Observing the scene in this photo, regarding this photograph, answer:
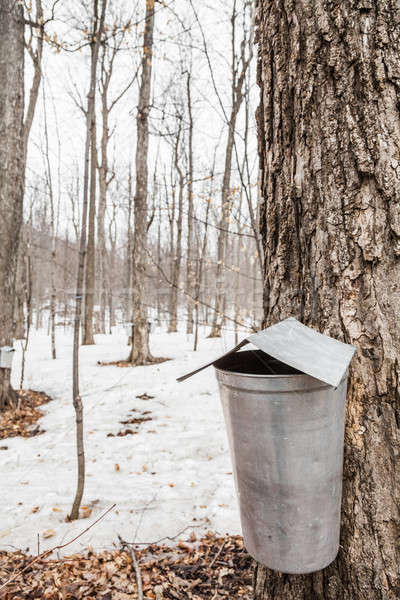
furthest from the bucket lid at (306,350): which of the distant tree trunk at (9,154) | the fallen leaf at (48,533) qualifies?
the distant tree trunk at (9,154)

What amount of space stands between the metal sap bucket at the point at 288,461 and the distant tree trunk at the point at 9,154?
14.1 ft

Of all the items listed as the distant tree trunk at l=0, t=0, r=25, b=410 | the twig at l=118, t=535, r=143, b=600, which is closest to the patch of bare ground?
the distant tree trunk at l=0, t=0, r=25, b=410

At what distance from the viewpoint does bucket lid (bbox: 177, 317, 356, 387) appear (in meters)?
0.79

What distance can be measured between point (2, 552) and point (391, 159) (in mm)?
2670

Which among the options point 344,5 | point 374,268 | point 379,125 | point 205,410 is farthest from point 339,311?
point 205,410

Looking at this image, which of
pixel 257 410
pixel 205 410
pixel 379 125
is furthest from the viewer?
pixel 205 410

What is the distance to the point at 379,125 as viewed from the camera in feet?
3.24

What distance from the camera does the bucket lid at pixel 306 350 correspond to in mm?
788

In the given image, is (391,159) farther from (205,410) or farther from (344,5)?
(205,410)

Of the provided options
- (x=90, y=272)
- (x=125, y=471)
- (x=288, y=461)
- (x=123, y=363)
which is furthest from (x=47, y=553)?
(x=90, y=272)

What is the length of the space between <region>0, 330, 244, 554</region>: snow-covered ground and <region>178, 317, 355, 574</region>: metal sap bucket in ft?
4.82

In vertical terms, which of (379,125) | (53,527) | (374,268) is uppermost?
(379,125)

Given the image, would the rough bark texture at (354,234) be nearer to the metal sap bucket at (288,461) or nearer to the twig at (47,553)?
the metal sap bucket at (288,461)

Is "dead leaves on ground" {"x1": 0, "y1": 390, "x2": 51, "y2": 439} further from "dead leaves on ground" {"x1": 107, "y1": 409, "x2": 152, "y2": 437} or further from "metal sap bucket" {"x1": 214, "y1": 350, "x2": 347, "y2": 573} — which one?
"metal sap bucket" {"x1": 214, "y1": 350, "x2": 347, "y2": 573}
